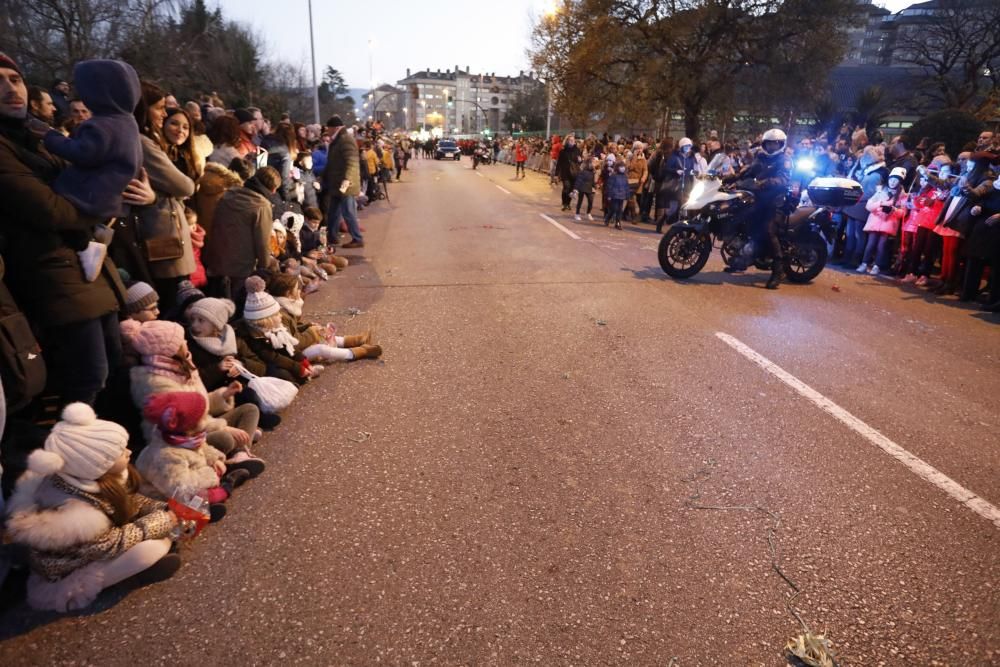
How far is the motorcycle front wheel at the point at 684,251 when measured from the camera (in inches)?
316

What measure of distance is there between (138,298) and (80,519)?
5.24 feet

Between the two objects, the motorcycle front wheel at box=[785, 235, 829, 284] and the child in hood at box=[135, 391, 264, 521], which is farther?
the motorcycle front wheel at box=[785, 235, 829, 284]

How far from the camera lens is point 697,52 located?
21.9 metres

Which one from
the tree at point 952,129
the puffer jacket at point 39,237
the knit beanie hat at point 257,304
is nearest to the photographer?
the puffer jacket at point 39,237

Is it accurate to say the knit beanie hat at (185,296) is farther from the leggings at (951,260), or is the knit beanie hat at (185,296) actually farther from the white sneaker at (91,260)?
the leggings at (951,260)

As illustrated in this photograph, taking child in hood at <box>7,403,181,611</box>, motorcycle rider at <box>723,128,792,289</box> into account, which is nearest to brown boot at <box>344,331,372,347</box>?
child in hood at <box>7,403,181,611</box>

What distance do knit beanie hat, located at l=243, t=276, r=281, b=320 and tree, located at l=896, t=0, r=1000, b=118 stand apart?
45.9 m

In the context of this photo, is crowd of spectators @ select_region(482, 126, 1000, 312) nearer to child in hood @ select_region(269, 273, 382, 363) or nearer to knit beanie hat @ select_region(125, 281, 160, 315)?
child in hood @ select_region(269, 273, 382, 363)

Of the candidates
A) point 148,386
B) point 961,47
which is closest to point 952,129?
point 148,386

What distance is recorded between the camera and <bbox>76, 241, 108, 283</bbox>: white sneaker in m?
Answer: 2.84

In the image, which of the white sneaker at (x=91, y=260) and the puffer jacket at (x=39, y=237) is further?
the white sneaker at (x=91, y=260)

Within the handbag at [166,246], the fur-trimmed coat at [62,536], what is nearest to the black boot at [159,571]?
the fur-trimmed coat at [62,536]

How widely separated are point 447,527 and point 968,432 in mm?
3652

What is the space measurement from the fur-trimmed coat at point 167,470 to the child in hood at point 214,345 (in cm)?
87
